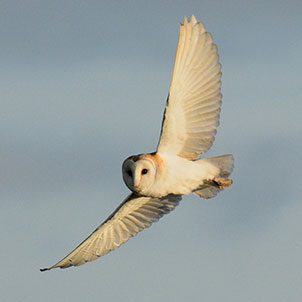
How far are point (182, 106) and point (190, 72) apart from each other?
0.70m

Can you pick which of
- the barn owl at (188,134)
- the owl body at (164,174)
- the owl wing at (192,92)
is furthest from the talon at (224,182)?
the owl wing at (192,92)

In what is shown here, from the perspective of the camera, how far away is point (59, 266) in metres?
27.9

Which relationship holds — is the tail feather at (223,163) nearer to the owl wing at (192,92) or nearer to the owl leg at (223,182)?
the owl leg at (223,182)

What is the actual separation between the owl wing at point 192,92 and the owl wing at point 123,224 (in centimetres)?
208

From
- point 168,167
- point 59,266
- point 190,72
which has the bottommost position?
point 59,266

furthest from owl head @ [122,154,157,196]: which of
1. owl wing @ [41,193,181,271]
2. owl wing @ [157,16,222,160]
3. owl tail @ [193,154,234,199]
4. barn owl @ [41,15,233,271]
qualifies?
owl wing @ [41,193,181,271]

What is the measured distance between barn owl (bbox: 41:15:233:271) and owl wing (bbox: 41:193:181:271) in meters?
1.33

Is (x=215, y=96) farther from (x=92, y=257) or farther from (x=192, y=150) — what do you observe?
(x=92, y=257)

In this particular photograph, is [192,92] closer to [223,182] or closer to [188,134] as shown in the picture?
[188,134]

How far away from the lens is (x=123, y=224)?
28672mm

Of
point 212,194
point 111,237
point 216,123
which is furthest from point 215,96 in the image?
point 111,237

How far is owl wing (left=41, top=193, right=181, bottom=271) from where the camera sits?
28.2 meters

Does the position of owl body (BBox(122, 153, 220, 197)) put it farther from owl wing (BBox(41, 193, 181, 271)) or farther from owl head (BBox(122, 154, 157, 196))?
owl wing (BBox(41, 193, 181, 271))

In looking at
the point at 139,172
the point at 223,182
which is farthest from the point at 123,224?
the point at 139,172
